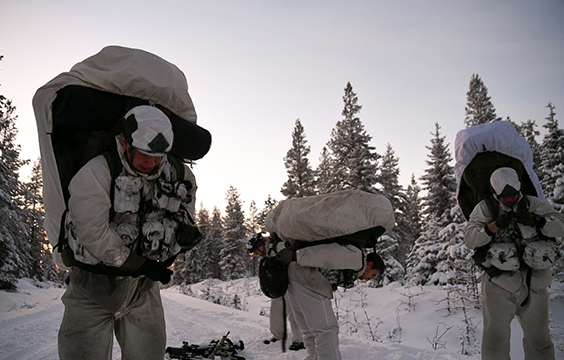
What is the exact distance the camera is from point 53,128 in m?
2.28

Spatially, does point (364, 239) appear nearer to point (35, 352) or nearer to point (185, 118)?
point (185, 118)

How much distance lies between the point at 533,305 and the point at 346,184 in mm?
17433

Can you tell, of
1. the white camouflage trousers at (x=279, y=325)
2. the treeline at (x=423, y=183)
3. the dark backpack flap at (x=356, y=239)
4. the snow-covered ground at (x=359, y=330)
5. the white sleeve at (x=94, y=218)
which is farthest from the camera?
the treeline at (x=423, y=183)

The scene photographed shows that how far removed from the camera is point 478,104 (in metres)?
22.4

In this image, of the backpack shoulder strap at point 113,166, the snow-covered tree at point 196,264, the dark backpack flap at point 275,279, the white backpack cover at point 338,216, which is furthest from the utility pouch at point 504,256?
the snow-covered tree at point 196,264

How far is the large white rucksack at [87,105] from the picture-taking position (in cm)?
225

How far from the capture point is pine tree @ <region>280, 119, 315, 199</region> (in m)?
27.8

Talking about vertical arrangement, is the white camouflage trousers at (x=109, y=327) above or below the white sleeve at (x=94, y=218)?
below

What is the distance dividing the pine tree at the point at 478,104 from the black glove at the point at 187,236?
23.8 m

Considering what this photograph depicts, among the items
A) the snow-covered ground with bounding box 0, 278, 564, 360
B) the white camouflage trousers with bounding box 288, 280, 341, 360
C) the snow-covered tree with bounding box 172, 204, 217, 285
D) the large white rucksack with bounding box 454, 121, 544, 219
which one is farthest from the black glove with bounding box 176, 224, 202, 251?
the snow-covered tree with bounding box 172, 204, 217, 285

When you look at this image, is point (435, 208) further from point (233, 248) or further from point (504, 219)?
point (233, 248)

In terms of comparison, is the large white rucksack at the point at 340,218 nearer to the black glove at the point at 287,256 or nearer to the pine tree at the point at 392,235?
the black glove at the point at 287,256

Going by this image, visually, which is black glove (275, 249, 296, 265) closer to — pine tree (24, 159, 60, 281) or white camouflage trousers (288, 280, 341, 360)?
white camouflage trousers (288, 280, 341, 360)

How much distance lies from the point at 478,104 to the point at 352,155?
10.0 meters
